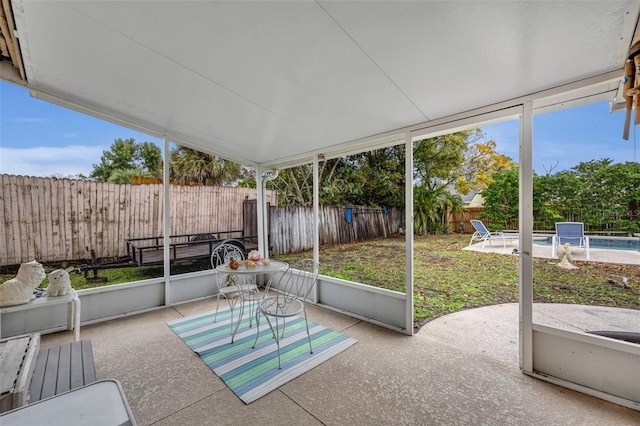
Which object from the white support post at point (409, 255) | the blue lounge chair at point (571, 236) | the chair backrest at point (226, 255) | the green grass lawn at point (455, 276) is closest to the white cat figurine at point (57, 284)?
the green grass lawn at point (455, 276)

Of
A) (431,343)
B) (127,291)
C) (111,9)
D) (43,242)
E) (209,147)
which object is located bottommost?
(431,343)

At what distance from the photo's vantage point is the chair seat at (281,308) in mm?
2309

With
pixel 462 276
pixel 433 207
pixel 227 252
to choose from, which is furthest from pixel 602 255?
pixel 433 207

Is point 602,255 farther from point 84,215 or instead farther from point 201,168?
point 201,168

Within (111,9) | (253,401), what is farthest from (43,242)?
(253,401)

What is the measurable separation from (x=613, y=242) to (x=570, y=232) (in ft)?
1.01

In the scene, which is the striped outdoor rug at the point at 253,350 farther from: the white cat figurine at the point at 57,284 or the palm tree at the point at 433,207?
the palm tree at the point at 433,207

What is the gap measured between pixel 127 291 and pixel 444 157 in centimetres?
758

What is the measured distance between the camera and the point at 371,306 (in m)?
3.18

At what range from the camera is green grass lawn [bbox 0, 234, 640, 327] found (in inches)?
121

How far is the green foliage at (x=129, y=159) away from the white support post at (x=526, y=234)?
14.3ft

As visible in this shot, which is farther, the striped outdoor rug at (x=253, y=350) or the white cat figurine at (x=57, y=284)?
the white cat figurine at (x=57, y=284)

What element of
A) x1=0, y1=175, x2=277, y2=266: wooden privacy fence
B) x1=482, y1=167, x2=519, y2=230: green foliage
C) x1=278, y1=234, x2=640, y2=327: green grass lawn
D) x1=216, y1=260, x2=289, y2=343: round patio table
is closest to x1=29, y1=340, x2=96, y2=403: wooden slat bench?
x1=216, y1=260, x2=289, y2=343: round patio table

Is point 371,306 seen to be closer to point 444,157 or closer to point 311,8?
point 311,8
